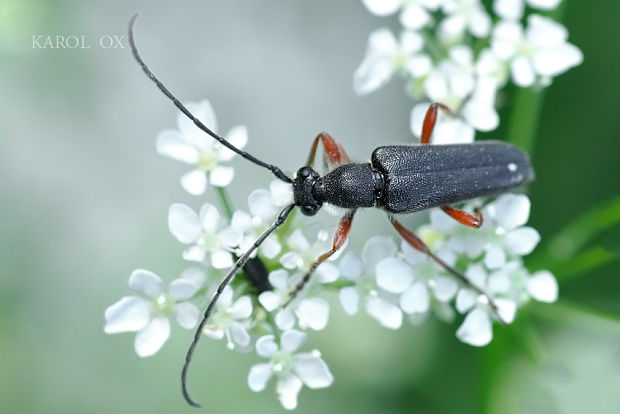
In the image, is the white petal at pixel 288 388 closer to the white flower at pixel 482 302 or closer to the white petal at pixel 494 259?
the white flower at pixel 482 302

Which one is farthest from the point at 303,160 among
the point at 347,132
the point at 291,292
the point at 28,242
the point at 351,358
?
the point at 291,292

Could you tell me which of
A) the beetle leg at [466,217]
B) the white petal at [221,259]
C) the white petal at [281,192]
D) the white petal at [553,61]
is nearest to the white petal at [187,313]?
the white petal at [221,259]

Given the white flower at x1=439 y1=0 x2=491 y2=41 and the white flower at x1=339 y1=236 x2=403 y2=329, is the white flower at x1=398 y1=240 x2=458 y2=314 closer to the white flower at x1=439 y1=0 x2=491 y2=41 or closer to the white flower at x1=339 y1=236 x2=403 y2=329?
the white flower at x1=339 y1=236 x2=403 y2=329

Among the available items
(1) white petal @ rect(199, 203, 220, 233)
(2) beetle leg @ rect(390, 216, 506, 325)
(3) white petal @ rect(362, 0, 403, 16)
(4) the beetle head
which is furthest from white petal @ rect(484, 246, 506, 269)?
(3) white petal @ rect(362, 0, 403, 16)

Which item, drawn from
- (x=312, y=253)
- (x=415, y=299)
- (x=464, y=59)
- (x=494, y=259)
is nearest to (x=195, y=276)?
(x=312, y=253)

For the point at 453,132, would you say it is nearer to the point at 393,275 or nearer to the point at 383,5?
the point at 383,5

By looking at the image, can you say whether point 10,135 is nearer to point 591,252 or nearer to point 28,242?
point 28,242
